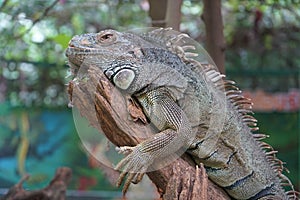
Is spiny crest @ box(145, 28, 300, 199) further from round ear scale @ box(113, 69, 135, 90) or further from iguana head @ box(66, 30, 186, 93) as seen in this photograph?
round ear scale @ box(113, 69, 135, 90)

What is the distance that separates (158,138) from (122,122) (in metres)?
0.19

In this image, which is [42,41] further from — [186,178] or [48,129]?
[186,178]

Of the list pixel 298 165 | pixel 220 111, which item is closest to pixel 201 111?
pixel 220 111

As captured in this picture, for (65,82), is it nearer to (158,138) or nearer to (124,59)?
(124,59)

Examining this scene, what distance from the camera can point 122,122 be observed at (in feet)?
8.29

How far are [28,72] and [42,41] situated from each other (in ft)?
3.15

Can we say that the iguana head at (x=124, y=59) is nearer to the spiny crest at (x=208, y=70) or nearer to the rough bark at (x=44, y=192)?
the spiny crest at (x=208, y=70)

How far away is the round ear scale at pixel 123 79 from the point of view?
2604 mm

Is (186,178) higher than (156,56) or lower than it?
lower

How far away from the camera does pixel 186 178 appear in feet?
Answer: 7.98

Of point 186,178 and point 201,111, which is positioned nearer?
point 186,178

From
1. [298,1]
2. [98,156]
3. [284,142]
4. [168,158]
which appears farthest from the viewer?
[284,142]

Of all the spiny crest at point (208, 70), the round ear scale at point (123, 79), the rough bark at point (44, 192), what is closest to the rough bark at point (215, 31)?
the spiny crest at point (208, 70)

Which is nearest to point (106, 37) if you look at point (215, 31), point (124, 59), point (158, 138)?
point (124, 59)
